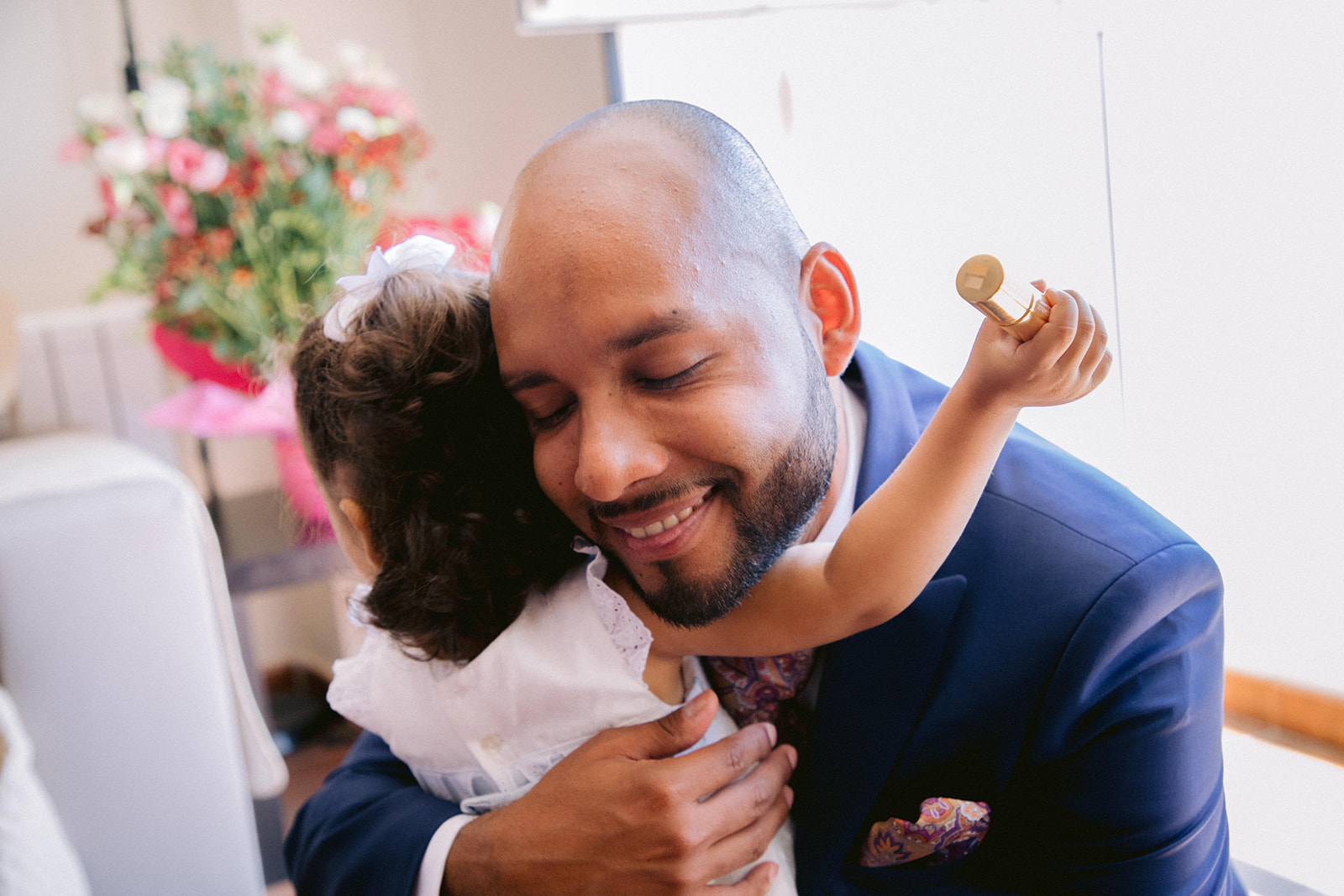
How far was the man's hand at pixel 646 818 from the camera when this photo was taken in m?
0.99

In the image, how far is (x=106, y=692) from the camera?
67.0 inches

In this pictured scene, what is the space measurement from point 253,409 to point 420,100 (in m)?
1.08

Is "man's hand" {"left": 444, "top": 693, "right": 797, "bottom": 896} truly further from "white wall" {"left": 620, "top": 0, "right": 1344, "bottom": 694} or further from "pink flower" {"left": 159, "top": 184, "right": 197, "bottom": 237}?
A: "pink flower" {"left": 159, "top": 184, "right": 197, "bottom": 237}

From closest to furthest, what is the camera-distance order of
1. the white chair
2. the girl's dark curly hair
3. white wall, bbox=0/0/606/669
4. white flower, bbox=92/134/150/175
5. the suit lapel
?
the suit lapel → the girl's dark curly hair → the white chair → white flower, bbox=92/134/150/175 → white wall, bbox=0/0/606/669

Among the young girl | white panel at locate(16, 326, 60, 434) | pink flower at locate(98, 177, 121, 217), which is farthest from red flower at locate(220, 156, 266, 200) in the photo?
the young girl

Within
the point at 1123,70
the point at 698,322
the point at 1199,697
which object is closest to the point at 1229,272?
the point at 1123,70

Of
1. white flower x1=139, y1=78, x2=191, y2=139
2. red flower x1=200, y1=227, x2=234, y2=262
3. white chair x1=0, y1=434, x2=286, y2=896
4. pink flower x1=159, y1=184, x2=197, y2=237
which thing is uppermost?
white flower x1=139, y1=78, x2=191, y2=139

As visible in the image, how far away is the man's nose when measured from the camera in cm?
86

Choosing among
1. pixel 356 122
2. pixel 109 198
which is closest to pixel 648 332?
pixel 356 122

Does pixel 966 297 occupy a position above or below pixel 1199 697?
above

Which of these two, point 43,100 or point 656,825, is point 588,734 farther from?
point 43,100

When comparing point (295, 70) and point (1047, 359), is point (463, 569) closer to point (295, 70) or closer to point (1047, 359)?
point (1047, 359)

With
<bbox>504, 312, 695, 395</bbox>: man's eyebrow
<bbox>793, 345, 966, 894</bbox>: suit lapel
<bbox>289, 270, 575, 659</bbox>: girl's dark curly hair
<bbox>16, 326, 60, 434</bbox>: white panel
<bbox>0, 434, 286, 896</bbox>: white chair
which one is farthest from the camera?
<bbox>16, 326, 60, 434</bbox>: white panel

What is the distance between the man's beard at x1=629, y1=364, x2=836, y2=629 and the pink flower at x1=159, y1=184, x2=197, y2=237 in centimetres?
158
